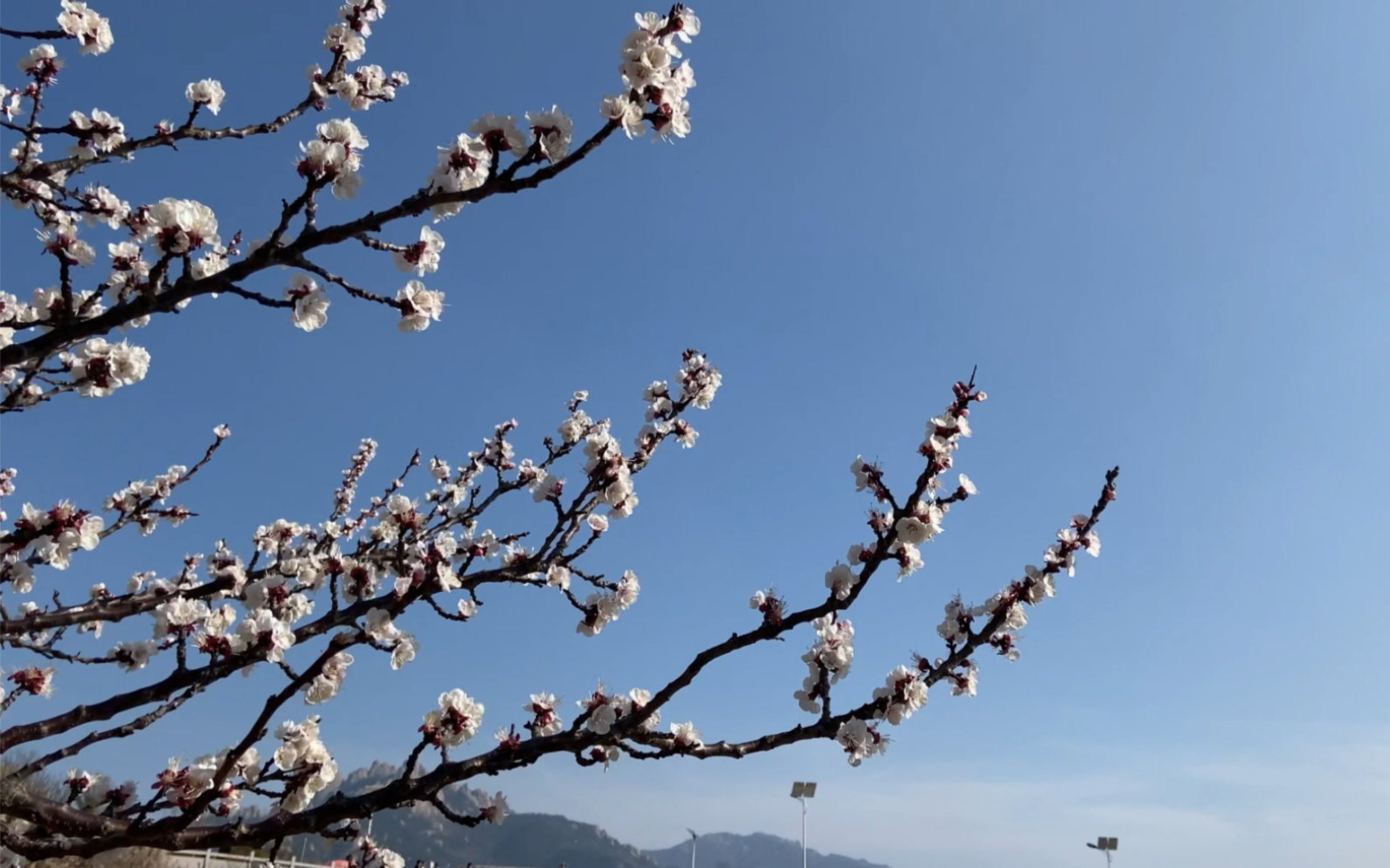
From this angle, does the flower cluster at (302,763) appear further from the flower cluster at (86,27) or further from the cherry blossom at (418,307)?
the flower cluster at (86,27)

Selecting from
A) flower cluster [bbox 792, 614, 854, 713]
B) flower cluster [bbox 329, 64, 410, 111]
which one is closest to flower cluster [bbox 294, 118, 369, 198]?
flower cluster [bbox 329, 64, 410, 111]

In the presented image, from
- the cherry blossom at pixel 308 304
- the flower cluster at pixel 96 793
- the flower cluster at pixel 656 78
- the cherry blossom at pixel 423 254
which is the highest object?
the flower cluster at pixel 656 78

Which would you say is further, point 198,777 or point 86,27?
point 86,27

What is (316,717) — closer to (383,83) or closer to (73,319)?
(73,319)

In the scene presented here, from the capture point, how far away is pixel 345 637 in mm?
3219

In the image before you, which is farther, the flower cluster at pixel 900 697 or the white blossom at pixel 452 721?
the flower cluster at pixel 900 697

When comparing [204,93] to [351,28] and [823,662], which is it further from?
[823,662]

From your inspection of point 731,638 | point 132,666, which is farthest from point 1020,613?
point 132,666

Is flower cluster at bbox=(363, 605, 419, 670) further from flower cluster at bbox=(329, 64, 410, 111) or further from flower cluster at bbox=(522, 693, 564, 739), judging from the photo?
flower cluster at bbox=(329, 64, 410, 111)

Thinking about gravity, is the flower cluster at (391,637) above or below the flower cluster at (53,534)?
below

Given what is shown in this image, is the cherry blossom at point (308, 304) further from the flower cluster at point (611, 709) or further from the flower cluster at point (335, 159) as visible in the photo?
the flower cluster at point (611, 709)

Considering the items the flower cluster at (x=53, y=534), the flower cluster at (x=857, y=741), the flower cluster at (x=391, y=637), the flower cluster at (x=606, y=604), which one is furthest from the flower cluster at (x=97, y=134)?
the flower cluster at (x=857, y=741)

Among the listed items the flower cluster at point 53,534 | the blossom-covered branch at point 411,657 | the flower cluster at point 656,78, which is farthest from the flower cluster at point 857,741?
the flower cluster at point 53,534

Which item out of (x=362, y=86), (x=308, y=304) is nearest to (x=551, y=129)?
(x=308, y=304)
